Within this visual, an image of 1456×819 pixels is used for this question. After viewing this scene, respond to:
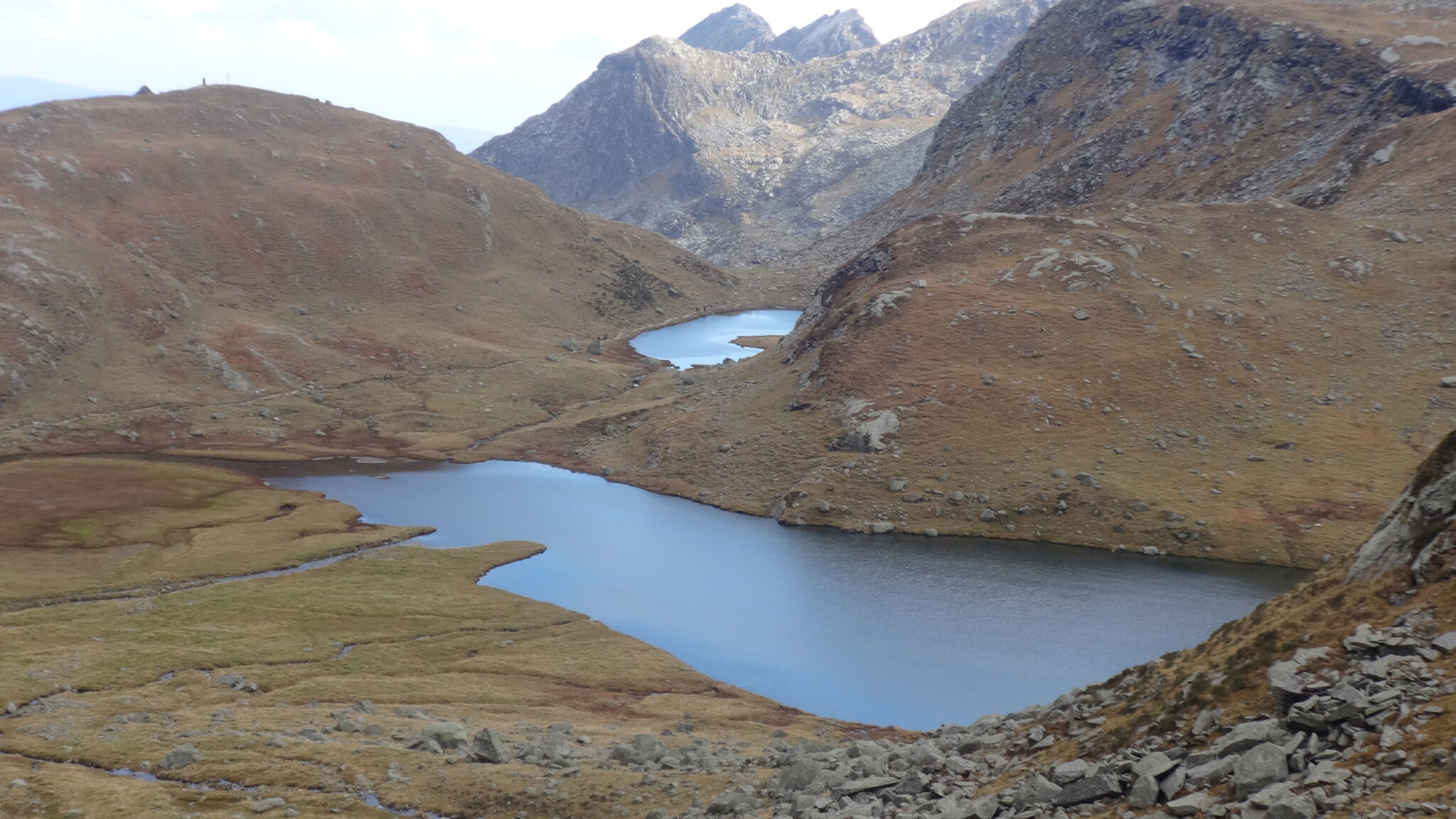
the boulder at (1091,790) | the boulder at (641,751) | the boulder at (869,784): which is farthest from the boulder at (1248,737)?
the boulder at (641,751)

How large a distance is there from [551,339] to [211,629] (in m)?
128

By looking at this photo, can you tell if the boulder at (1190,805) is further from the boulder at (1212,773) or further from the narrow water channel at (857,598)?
the narrow water channel at (857,598)

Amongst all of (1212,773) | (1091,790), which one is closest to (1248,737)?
(1212,773)

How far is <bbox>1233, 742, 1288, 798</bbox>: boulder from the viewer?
79.0 ft

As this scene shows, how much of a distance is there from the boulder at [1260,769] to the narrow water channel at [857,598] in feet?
119

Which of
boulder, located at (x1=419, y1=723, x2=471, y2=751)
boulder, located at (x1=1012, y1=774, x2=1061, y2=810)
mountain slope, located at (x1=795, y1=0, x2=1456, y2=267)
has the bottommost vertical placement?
boulder, located at (x1=419, y1=723, x2=471, y2=751)

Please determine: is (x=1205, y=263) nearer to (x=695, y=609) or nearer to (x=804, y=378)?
(x=804, y=378)

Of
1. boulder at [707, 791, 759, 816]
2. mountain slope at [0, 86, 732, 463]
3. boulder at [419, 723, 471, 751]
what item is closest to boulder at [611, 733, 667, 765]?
boulder at [419, 723, 471, 751]

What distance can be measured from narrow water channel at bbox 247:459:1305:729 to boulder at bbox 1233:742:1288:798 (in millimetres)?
36263

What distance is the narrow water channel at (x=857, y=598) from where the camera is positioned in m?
65.9

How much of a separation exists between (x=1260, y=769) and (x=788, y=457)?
3444 inches

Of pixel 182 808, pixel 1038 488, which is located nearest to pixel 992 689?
pixel 1038 488

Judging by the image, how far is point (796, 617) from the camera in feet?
255

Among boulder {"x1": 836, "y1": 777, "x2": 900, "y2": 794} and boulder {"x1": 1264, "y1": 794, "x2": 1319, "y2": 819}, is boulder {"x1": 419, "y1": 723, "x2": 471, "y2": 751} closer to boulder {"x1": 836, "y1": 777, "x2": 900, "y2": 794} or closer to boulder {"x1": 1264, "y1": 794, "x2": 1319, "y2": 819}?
→ boulder {"x1": 836, "y1": 777, "x2": 900, "y2": 794}
